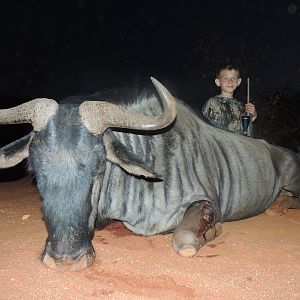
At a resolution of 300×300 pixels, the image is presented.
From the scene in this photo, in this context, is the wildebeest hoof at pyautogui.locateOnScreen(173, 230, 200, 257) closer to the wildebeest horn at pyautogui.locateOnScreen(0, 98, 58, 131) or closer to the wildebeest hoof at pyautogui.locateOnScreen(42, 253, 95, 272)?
the wildebeest hoof at pyautogui.locateOnScreen(42, 253, 95, 272)

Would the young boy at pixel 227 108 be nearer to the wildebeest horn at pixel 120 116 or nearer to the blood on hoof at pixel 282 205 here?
the blood on hoof at pixel 282 205

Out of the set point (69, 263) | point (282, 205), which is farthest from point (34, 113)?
point (282, 205)

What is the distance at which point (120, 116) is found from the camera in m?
3.29

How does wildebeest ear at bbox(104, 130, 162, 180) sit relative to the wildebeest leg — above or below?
above

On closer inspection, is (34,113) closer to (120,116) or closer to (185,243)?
(120,116)

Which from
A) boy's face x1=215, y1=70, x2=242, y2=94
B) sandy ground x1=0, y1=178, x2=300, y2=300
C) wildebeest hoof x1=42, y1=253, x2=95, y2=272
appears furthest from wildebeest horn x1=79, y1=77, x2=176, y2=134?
boy's face x1=215, y1=70, x2=242, y2=94

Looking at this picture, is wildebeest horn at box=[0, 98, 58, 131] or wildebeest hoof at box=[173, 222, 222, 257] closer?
wildebeest horn at box=[0, 98, 58, 131]

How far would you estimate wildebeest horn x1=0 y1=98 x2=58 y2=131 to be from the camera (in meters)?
3.20

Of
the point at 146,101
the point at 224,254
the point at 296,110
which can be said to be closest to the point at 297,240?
the point at 224,254

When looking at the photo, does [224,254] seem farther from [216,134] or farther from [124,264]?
[216,134]

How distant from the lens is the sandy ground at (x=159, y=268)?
9.39 ft

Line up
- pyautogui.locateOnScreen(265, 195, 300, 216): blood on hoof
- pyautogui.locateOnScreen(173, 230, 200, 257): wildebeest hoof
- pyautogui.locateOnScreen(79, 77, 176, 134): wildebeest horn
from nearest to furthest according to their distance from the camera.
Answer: pyautogui.locateOnScreen(79, 77, 176, 134): wildebeest horn → pyautogui.locateOnScreen(173, 230, 200, 257): wildebeest hoof → pyautogui.locateOnScreen(265, 195, 300, 216): blood on hoof

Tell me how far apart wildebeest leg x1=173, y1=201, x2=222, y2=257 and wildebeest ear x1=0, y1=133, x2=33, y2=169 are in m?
1.41

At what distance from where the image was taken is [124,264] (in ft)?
11.1
